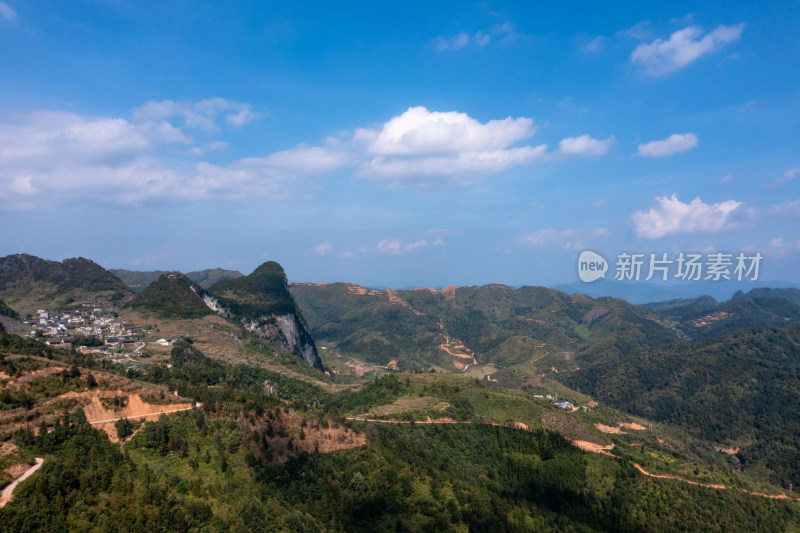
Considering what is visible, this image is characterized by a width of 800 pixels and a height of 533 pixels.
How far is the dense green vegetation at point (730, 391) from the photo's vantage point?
129 meters

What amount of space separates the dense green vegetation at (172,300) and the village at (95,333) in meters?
9.47

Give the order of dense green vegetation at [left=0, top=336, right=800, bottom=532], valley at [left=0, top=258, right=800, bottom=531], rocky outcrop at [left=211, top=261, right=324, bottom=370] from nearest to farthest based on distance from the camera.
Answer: dense green vegetation at [left=0, top=336, right=800, bottom=532] → valley at [left=0, top=258, right=800, bottom=531] → rocky outcrop at [left=211, top=261, right=324, bottom=370]

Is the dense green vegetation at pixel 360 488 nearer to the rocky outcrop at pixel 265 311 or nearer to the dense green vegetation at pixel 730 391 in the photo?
the dense green vegetation at pixel 730 391

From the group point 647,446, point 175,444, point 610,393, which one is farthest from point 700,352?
point 175,444

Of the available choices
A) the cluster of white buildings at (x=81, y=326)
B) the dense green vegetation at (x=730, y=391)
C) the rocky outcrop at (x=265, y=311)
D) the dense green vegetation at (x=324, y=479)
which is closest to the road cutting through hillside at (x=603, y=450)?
the dense green vegetation at (x=324, y=479)

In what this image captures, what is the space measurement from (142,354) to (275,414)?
164 ft

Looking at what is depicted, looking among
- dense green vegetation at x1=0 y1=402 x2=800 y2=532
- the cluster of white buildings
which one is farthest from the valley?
the cluster of white buildings

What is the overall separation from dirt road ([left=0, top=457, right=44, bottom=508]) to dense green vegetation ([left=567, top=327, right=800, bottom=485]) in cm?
16262

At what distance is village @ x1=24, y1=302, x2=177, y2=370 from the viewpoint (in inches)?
3440

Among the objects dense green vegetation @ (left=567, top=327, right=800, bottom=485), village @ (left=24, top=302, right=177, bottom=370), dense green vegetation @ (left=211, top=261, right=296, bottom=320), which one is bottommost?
dense green vegetation @ (left=567, top=327, right=800, bottom=485)

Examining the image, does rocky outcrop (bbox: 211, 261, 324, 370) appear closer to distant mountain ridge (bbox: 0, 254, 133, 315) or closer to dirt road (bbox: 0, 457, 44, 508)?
distant mountain ridge (bbox: 0, 254, 133, 315)

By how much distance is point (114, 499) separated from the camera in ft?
112

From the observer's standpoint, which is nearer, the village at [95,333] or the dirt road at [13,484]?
the dirt road at [13,484]

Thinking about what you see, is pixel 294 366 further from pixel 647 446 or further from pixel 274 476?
pixel 647 446
